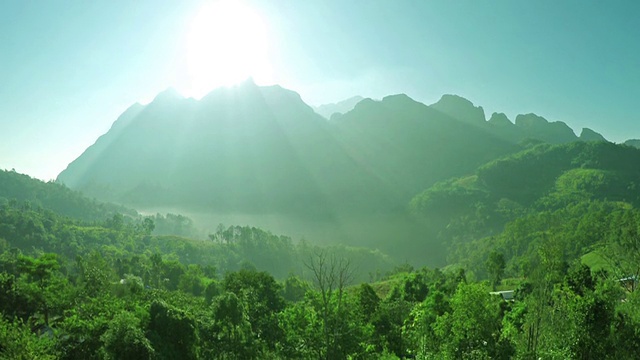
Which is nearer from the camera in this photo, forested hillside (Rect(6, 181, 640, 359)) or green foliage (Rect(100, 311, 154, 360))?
green foliage (Rect(100, 311, 154, 360))

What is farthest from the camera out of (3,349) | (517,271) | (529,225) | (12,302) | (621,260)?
(529,225)

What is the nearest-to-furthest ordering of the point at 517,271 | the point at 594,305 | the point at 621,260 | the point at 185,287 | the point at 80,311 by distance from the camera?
the point at 594,305 → the point at 80,311 → the point at 621,260 → the point at 185,287 → the point at 517,271

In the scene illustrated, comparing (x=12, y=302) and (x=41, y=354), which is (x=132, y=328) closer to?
(x=41, y=354)

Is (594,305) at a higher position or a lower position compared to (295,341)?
higher

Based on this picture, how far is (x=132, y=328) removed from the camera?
2588 cm

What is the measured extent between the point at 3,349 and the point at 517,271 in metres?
137

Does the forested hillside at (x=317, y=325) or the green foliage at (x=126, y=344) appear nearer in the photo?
the green foliage at (x=126, y=344)

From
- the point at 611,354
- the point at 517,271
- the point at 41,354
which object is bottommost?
the point at 517,271

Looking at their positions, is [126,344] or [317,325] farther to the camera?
[317,325]

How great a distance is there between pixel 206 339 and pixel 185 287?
2955 inches

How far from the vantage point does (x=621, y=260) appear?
55.5m

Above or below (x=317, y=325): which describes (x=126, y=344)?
above

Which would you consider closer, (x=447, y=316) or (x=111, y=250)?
(x=447, y=316)

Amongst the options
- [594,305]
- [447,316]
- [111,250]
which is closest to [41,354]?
[447,316]
